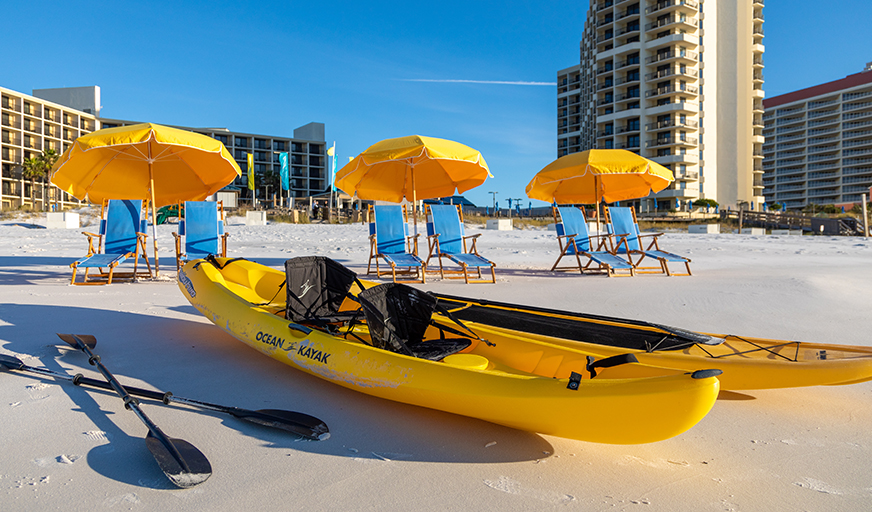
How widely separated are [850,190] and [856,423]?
9883cm

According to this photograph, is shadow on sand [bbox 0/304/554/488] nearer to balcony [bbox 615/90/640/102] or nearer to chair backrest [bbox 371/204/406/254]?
chair backrest [bbox 371/204/406/254]

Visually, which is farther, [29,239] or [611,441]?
[29,239]

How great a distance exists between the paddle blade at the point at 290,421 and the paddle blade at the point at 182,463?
0.30 metres

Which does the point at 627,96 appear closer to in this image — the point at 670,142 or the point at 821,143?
the point at 670,142

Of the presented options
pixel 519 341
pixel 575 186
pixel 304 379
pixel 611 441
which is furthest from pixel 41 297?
pixel 575 186

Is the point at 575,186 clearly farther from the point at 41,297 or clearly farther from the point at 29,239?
the point at 29,239

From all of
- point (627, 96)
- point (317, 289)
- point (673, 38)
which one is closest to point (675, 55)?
point (673, 38)

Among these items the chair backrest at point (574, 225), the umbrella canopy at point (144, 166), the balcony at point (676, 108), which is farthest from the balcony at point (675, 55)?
the umbrella canopy at point (144, 166)

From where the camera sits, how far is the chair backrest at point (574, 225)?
8805mm

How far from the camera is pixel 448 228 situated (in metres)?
8.27

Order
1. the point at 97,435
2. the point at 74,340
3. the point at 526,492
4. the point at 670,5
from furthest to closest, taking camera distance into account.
Result: 1. the point at 670,5
2. the point at 74,340
3. the point at 97,435
4. the point at 526,492

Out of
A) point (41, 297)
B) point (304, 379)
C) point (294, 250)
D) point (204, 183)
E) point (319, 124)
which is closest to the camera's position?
point (304, 379)

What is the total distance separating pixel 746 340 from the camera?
2.69m

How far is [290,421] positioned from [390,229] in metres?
5.93
